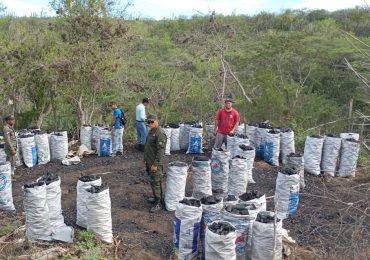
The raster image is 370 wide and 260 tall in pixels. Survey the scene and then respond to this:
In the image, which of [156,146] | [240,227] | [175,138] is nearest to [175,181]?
[156,146]

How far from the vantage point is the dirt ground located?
457 centimetres

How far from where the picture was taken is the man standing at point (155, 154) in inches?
247

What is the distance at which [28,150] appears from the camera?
852 cm

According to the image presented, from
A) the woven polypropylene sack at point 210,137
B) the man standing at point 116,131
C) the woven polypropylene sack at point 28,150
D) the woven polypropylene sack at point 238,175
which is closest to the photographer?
the woven polypropylene sack at point 238,175

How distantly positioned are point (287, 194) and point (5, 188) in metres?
4.22

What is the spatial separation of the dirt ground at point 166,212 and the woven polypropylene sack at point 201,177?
24.9 inches

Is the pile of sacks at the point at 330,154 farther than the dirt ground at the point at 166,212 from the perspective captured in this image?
Yes

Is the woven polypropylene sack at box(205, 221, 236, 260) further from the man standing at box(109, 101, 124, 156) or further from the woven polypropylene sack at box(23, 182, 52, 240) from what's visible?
the man standing at box(109, 101, 124, 156)

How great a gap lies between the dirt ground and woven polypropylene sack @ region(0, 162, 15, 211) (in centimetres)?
14

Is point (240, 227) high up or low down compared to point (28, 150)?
up

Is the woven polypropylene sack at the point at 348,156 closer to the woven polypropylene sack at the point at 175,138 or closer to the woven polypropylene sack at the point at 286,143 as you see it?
the woven polypropylene sack at the point at 286,143

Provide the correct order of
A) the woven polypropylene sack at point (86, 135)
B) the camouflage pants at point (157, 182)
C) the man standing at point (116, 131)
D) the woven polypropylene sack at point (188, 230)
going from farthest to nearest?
the woven polypropylene sack at point (86, 135)
the man standing at point (116, 131)
the camouflage pants at point (157, 182)
the woven polypropylene sack at point (188, 230)

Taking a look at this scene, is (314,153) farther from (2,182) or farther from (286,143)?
(2,182)

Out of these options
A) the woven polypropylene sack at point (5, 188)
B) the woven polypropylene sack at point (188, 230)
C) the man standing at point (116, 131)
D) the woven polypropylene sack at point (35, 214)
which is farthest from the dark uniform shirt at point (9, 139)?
the woven polypropylene sack at point (188, 230)
